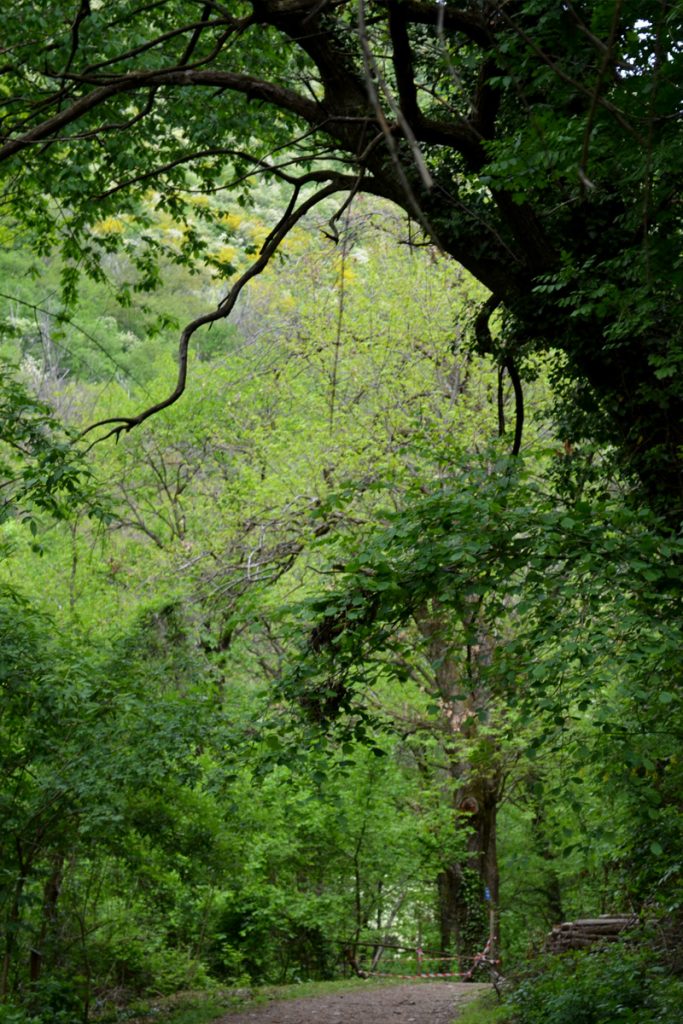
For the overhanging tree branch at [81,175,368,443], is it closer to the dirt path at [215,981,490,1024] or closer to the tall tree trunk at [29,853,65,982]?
the tall tree trunk at [29,853,65,982]

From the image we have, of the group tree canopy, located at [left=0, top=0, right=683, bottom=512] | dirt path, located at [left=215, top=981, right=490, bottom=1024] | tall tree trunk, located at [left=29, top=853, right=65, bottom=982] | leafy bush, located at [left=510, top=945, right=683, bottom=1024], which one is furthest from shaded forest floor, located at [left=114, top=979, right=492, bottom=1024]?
tree canopy, located at [left=0, top=0, right=683, bottom=512]

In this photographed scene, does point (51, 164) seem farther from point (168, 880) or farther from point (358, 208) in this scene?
point (358, 208)

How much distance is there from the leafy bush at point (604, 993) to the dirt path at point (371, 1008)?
183 centimetres

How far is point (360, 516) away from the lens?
1445 cm

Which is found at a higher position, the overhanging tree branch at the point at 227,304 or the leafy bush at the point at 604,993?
the overhanging tree branch at the point at 227,304

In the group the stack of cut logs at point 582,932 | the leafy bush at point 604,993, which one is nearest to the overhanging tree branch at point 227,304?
the leafy bush at point 604,993

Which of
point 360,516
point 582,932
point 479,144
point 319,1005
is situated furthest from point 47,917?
point 479,144

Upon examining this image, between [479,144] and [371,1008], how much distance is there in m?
8.89

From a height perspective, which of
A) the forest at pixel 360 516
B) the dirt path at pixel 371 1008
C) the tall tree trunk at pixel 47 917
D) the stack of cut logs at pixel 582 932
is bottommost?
the dirt path at pixel 371 1008

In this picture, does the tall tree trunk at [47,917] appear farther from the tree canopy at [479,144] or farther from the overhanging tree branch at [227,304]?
the tree canopy at [479,144]

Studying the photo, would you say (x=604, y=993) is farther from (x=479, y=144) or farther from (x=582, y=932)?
(x=479, y=144)

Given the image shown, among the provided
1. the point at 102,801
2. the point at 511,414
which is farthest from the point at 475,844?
the point at 102,801

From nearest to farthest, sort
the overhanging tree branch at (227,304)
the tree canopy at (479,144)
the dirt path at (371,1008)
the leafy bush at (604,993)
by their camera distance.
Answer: the tree canopy at (479,144), the overhanging tree branch at (227,304), the leafy bush at (604,993), the dirt path at (371,1008)

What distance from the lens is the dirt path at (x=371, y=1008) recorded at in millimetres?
10391
